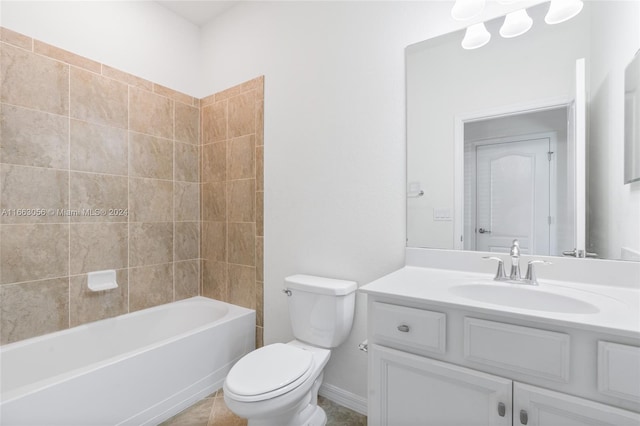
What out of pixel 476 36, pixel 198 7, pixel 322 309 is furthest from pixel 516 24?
pixel 198 7

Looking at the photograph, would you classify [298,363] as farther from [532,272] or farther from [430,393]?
[532,272]

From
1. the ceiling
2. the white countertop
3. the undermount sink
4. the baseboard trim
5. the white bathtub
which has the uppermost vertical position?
the ceiling

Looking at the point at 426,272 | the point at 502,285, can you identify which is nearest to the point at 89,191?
the point at 426,272

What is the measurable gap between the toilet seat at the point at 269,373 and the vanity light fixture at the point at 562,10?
71.5 inches

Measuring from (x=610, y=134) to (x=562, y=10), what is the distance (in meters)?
0.54

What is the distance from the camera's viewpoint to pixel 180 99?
2.47 metres

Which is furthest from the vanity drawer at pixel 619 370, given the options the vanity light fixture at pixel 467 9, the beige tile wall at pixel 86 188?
the beige tile wall at pixel 86 188

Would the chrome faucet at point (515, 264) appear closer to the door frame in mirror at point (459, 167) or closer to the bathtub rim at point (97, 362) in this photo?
the door frame in mirror at point (459, 167)

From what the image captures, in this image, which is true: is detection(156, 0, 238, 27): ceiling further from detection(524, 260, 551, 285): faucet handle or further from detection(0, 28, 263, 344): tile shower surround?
detection(524, 260, 551, 285): faucet handle

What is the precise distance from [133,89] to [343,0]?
1530 millimetres

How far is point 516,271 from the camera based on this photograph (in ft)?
4.17

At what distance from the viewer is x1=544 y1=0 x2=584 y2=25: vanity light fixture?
1242 millimetres

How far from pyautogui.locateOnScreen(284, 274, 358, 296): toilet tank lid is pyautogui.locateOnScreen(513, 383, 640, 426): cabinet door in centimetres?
89

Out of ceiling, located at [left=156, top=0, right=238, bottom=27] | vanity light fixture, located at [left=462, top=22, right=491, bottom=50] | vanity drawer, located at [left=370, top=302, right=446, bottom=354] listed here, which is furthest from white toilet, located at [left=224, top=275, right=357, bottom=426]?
ceiling, located at [left=156, top=0, right=238, bottom=27]
